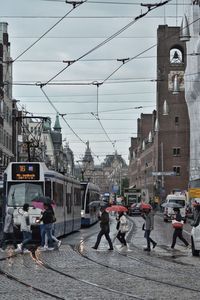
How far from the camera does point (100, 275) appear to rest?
59.3 ft

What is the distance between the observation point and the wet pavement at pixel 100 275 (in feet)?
47.1

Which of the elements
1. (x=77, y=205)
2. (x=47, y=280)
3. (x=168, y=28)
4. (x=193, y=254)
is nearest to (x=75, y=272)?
(x=47, y=280)

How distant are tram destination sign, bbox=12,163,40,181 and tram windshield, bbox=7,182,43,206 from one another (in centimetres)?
Answer: 29

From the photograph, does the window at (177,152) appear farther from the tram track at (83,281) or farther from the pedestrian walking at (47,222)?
the tram track at (83,281)

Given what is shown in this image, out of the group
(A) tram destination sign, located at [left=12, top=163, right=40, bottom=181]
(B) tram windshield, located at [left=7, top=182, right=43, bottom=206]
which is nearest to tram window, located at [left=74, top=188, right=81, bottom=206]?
(B) tram windshield, located at [left=7, top=182, right=43, bottom=206]

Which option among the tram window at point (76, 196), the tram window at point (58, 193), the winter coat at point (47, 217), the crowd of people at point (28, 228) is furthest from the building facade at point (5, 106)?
the winter coat at point (47, 217)

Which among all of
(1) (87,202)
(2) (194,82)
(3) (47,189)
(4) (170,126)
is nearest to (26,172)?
(3) (47,189)

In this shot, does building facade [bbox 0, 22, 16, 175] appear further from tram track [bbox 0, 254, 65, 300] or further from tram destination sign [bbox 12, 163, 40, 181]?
tram track [bbox 0, 254, 65, 300]

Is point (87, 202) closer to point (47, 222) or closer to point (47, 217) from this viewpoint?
point (47, 222)

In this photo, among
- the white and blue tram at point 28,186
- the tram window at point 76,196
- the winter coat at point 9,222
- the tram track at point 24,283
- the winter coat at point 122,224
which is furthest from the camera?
the tram window at point 76,196

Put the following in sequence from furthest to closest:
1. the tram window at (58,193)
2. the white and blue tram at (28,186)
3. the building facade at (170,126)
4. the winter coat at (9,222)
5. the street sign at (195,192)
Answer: the building facade at (170,126), the street sign at (195,192), the tram window at (58,193), the white and blue tram at (28,186), the winter coat at (9,222)

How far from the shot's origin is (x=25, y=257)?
946 inches

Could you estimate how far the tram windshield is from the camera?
30.6m

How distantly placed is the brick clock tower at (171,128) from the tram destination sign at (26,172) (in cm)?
9425
